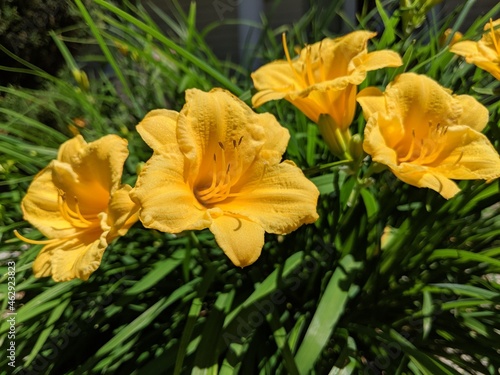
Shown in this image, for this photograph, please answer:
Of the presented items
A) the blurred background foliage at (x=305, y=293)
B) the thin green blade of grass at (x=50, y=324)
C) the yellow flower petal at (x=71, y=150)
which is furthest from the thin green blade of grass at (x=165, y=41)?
the thin green blade of grass at (x=50, y=324)

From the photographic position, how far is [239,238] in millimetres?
652

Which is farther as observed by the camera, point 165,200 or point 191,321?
point 191,321

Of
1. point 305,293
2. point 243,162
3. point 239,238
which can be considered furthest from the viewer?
point 305,293

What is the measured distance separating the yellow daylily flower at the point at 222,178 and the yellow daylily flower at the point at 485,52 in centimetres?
42

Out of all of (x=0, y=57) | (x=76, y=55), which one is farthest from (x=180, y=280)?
(x=76, y=55)

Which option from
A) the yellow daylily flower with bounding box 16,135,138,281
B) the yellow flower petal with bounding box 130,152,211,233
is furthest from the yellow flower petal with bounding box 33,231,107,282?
the yellow flower petal with bounding box 130,152,211,233

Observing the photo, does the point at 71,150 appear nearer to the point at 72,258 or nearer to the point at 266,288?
the point at 72,258

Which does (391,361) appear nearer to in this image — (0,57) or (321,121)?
(321,121)

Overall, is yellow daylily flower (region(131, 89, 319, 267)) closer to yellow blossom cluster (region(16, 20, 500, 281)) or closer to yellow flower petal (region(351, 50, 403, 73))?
yellow blossom cluster (region(16, 20, 500, 281))

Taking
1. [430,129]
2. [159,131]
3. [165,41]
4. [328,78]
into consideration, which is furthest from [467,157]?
[165,41]

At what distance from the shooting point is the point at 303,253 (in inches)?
38.6

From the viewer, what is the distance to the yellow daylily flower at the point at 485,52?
2.80 feet

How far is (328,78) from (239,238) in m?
0.44

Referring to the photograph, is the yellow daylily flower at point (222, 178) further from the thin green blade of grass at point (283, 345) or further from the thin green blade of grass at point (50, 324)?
the thin green blade of grass at point (50, 324)
